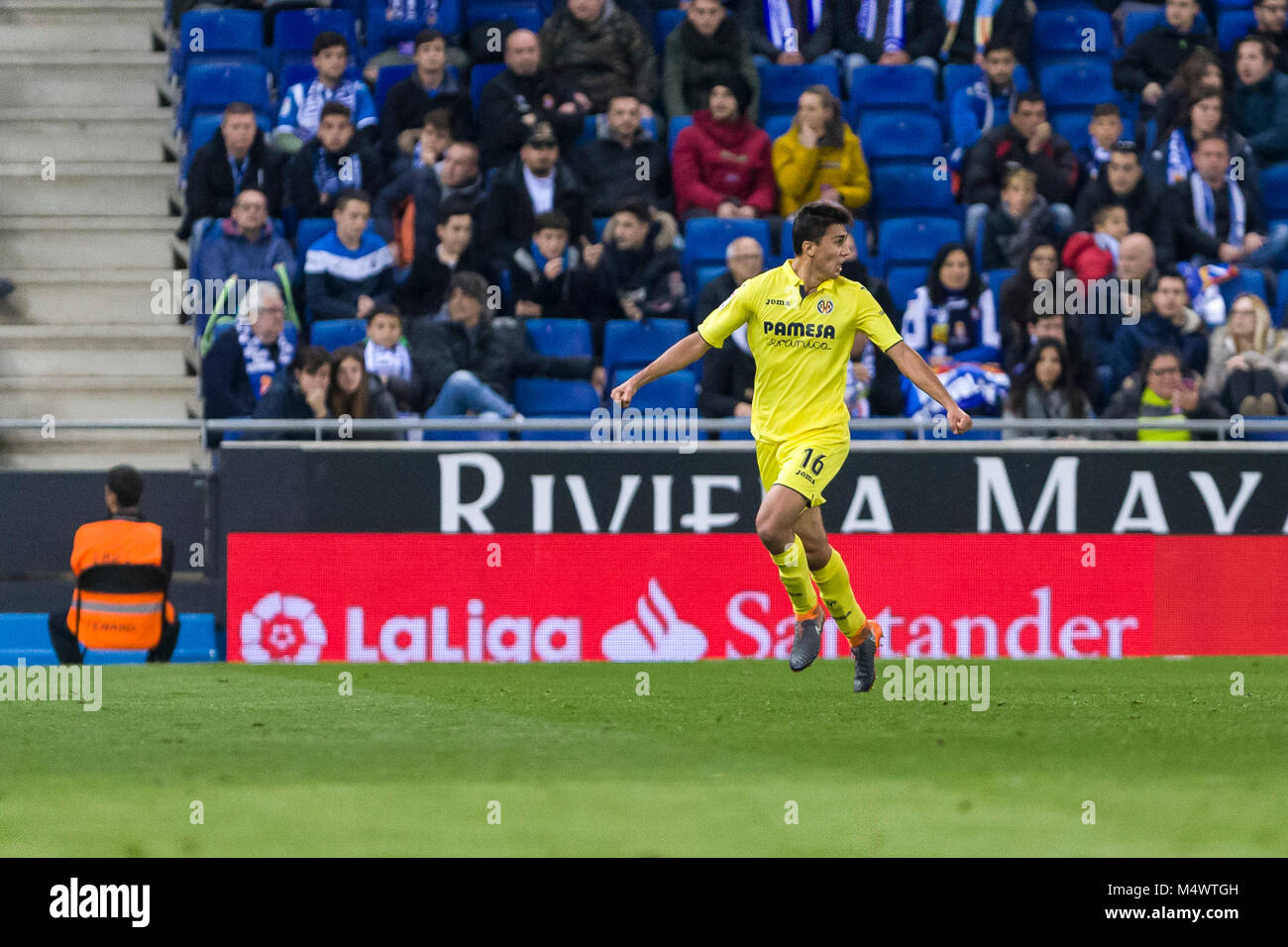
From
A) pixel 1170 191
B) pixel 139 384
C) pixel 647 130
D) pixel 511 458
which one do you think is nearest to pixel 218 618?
pixel 511 458

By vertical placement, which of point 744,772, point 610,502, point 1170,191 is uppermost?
point 1170,191

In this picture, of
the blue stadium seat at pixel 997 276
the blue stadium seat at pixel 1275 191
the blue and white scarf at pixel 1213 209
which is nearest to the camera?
the blue stadium seat at pixel 997 276

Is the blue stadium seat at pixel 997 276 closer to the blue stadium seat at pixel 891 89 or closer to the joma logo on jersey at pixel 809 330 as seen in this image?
the blue stadium seat at pixel 891 89

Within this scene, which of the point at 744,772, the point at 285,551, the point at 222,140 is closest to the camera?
the point at 744,772

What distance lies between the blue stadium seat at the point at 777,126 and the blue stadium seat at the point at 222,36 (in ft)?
13.3

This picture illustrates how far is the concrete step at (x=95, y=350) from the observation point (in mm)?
13711

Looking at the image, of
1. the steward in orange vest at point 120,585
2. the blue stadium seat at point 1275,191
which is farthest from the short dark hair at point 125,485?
the blue stadium seat at point 1275,191

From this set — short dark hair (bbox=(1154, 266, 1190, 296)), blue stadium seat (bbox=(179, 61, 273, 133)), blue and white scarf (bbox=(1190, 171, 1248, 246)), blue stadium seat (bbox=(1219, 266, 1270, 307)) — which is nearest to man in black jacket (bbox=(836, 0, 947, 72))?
blue and white scarf (bbox=(1190, 171, 1248, 246))

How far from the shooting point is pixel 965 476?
11.2 metres

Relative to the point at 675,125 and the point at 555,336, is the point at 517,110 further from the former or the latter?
the point at 555,336

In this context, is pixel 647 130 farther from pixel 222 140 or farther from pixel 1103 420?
pixel 1103 420

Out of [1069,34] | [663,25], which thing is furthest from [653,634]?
[1069,34]

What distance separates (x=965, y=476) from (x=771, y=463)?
3.09 meters

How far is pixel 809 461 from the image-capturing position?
8.09m
